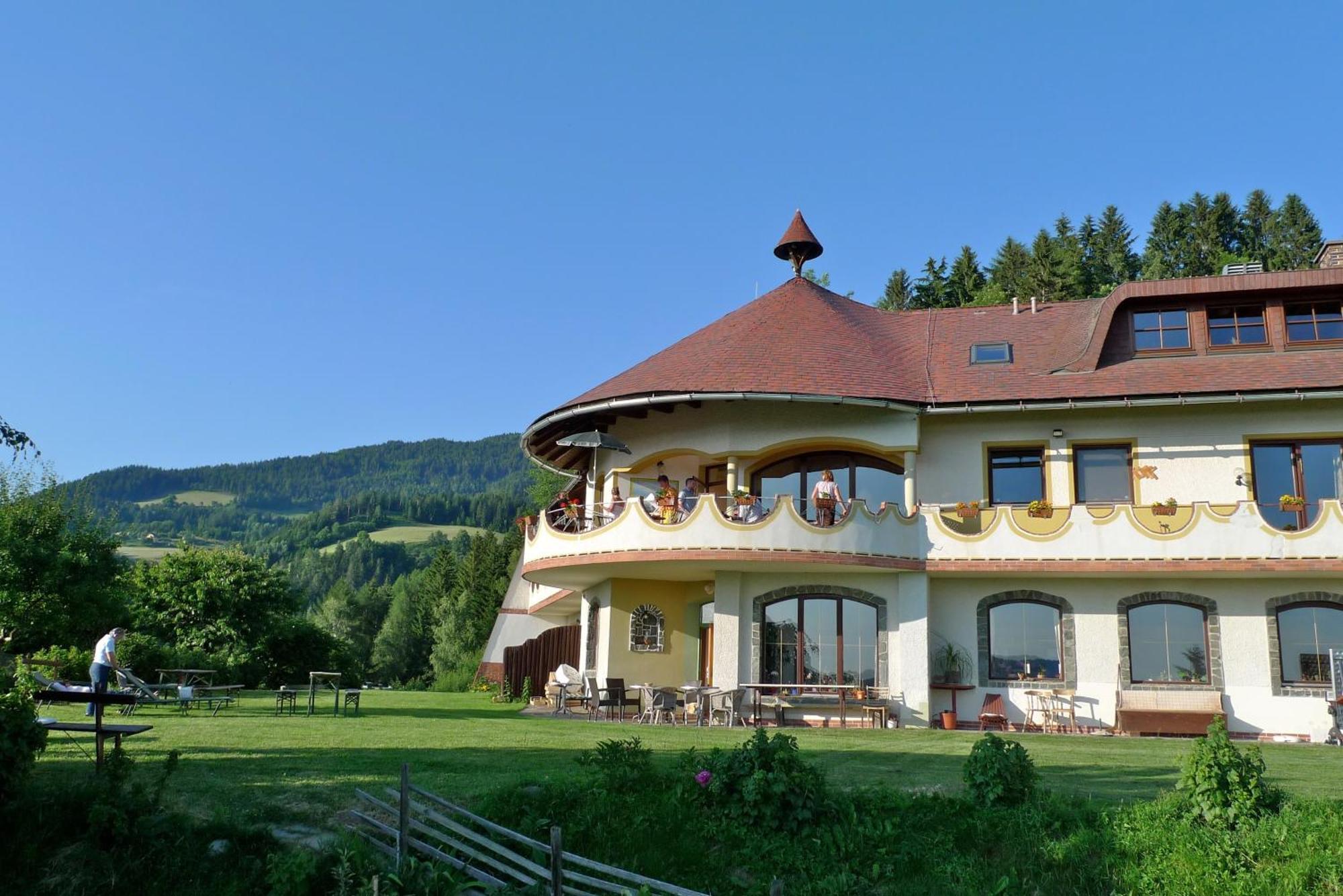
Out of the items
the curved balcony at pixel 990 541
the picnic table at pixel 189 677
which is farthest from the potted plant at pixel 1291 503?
the picnic table at pixel 189 677

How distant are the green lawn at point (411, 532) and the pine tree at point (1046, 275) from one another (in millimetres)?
104758

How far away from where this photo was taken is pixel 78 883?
9602 millimetres

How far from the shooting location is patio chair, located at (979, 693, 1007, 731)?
838 inches

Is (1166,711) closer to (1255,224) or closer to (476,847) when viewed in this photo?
(476,847)

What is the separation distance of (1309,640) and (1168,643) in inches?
97.2

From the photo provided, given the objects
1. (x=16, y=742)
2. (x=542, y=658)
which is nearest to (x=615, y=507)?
(x=542, y=658)

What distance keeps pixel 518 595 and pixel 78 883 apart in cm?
2821

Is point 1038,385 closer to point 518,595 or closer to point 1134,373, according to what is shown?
point 1134,373

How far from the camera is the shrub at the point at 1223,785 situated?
10.3 meters

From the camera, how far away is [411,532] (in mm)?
170500

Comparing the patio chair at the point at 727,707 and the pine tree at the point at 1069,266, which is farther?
the pine tree at the point at 1069,266

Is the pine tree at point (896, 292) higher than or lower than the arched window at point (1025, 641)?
higher

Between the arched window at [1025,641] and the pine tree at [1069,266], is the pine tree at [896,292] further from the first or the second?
→ the arched window at [1025,641]

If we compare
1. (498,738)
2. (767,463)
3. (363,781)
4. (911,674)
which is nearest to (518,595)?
(767,463)
